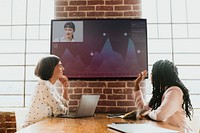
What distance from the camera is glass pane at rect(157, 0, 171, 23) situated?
3486mm

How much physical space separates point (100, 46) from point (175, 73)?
1108mm

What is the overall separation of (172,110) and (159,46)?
4.64 ft

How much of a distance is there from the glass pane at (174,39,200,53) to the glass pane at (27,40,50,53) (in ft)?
5.66

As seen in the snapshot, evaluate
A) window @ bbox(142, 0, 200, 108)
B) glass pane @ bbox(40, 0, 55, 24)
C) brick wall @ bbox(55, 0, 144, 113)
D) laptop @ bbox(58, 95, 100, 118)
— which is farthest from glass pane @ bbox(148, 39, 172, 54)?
glass pane @ bbox(40, 0, 55, 24)

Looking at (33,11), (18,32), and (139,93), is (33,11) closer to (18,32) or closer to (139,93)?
(18,32)

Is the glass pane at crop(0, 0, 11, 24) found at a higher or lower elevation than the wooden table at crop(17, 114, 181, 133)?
higher

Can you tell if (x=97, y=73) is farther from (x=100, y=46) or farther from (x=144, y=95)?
(x=144, y=95)

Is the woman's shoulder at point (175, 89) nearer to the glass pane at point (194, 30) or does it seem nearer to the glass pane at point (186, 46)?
the glass pane at point (186, 46)

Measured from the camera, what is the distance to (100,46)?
3.25 m

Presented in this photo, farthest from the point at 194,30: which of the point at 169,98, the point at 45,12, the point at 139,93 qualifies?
the point at 45,12

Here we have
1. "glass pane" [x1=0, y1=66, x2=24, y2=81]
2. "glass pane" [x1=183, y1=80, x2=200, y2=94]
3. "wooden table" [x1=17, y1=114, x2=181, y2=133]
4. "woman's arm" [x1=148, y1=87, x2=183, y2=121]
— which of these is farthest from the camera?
"glass pane" [x1=0, y1=66, x2=24, y2=81]

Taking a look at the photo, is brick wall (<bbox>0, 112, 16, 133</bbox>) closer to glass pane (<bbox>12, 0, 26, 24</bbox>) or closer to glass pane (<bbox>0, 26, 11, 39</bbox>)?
glass pane (<bbox>0, 26, 11, 39</bbox>)

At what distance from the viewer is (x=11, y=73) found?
345 cm

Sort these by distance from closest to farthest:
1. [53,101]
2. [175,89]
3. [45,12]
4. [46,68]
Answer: [175,89], [53,101], [46,68], [45,12]
